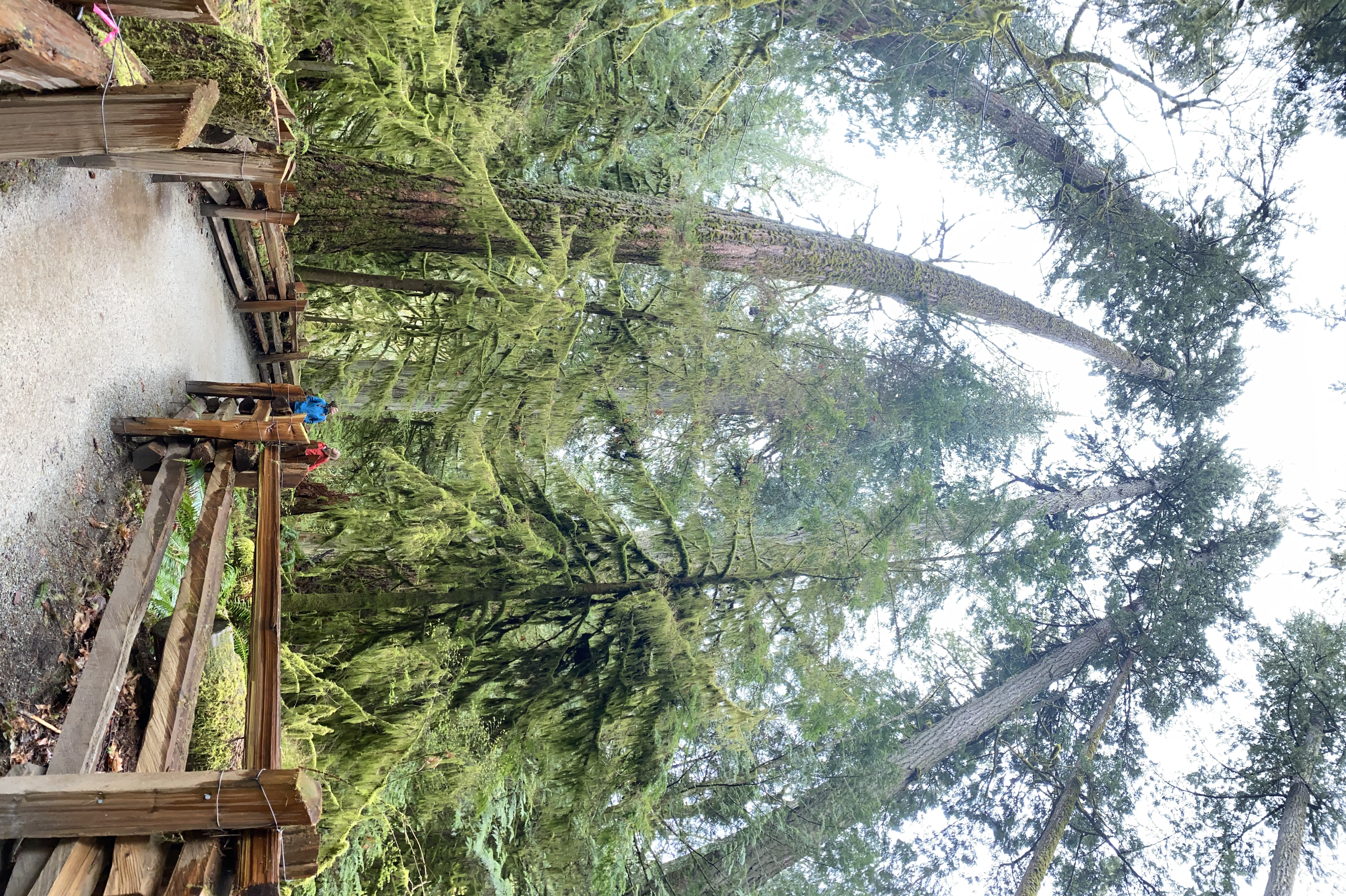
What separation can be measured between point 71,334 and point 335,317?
12.9 ft

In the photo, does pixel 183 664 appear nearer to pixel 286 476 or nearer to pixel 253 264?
pixel 286 476

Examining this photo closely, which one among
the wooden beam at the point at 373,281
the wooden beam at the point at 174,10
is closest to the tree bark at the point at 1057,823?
the wooden beam at the point at 373,281

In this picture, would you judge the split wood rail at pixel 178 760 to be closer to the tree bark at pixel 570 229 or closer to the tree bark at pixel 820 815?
the tree bark at pixel 570 229

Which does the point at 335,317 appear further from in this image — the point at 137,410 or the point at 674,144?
the point at 674,144

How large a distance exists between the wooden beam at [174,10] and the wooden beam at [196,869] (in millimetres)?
3007

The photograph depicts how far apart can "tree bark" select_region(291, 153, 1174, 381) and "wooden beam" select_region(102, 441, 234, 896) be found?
2.48m

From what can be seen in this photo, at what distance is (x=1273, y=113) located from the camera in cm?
941

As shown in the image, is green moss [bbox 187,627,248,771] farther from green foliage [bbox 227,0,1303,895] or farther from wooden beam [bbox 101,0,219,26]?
wooden beam [bbox 101,0,219,26]

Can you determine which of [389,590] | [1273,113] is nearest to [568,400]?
[389,590]

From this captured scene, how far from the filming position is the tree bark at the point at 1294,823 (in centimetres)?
1078

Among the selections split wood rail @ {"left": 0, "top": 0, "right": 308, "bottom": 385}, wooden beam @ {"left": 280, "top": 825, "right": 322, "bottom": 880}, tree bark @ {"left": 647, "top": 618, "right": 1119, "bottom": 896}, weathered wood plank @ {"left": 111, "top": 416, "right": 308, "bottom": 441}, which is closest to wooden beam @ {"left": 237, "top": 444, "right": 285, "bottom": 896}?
wooden beam @ {"left": 280, "top": 825, "right": 322, "bottom": 880}

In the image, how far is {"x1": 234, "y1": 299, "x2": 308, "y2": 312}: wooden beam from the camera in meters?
7.08

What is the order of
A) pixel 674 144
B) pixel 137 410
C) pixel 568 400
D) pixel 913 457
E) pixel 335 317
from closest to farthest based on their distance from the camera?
pixel 137 410 → pixel 568 400 → pixel 335 317 → pixel 674 144 → pixel 913 457

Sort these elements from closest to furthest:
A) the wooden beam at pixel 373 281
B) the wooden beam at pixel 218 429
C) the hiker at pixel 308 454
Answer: the wooden beam at pixel 218 429
the hiker at pixel 308 454
the wooden beam at pixel 373 281
